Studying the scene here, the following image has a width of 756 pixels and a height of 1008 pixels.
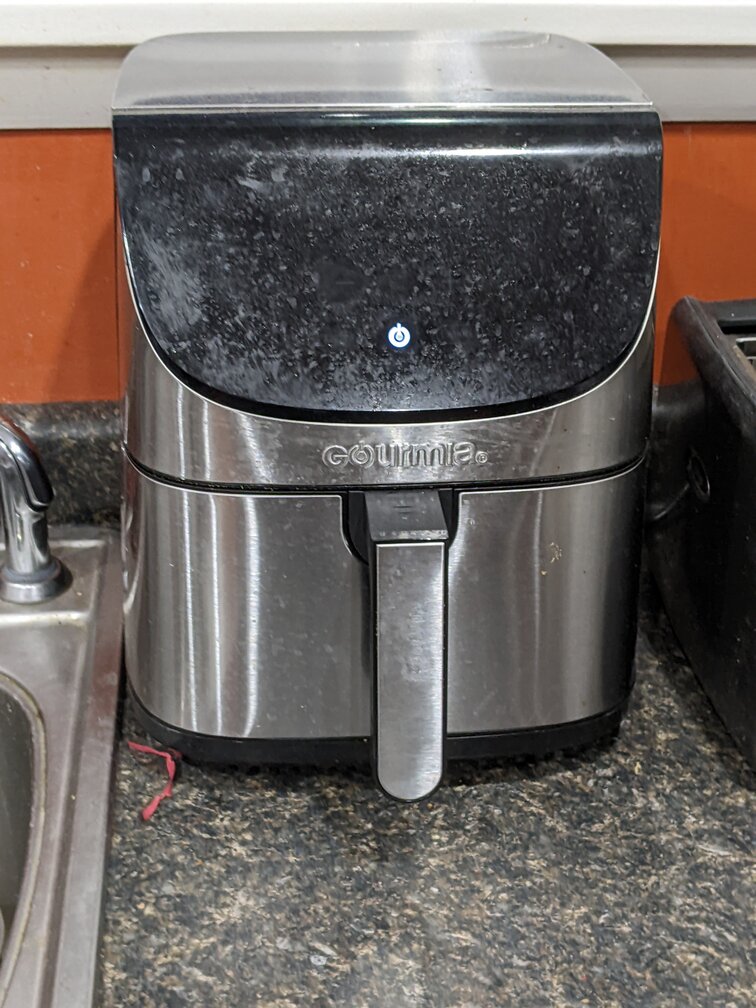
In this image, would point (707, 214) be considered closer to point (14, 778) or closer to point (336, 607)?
point (336, 607)

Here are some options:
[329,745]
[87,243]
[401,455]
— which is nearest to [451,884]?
[329,745]

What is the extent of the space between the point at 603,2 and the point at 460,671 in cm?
44

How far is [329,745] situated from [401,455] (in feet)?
0.55

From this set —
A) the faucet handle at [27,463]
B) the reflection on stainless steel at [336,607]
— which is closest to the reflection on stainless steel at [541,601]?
the reflection on stainless steel at [336,607]

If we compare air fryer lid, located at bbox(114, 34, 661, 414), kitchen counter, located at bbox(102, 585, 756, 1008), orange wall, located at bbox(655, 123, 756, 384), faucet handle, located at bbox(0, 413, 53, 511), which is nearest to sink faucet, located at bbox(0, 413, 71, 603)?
faucet handle, located at bbox(0, 413, 53, 511)

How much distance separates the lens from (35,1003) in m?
0.49

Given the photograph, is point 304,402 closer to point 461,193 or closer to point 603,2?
point 461,193

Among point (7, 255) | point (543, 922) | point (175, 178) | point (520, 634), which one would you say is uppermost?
point (175, 178)

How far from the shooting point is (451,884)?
1.85 feet

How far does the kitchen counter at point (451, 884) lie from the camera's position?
1.67 ft

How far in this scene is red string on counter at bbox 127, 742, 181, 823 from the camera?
23.5 inches

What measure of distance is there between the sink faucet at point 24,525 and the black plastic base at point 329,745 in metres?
0.18

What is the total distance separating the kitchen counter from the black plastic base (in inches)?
1.2

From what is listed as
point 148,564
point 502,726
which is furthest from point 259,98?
point 502,726
